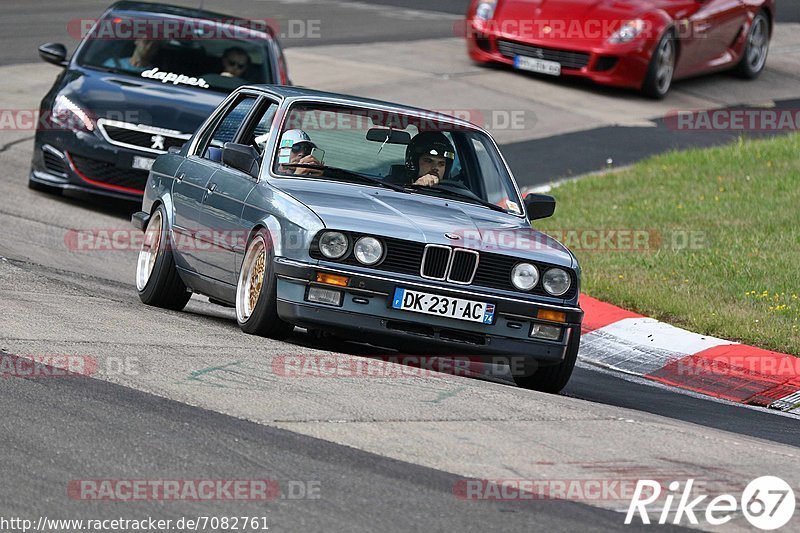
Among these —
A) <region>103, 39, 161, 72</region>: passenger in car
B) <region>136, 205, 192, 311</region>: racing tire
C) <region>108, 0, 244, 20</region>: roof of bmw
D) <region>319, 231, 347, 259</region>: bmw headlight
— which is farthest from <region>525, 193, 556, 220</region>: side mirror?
<region>108, 0, 244, 20</region>: roof of bmw

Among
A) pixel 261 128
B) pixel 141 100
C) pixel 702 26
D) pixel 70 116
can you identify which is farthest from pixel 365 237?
pixel 702 26

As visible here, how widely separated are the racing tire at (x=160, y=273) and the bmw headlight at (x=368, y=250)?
2.06 meters

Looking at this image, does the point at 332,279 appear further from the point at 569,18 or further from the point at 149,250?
the point at 569,18

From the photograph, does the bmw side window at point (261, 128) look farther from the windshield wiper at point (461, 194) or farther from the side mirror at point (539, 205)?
the side mirror at point (539, 205)

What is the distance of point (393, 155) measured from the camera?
874 centimetres

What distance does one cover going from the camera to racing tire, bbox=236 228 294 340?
7.79 meters

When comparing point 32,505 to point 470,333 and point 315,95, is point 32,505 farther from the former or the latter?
point 315,95

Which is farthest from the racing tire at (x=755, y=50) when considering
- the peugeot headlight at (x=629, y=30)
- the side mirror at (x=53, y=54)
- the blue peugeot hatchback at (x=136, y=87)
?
the side mirror at (x=53, y=54)

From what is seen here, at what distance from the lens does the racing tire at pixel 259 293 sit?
7785mm

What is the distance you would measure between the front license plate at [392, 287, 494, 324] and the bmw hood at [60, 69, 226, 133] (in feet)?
18.3

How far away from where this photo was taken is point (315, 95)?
9039mm

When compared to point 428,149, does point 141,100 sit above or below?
below

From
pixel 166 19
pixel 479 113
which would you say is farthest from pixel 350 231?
pixel 479 113

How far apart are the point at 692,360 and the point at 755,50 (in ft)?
42.9
